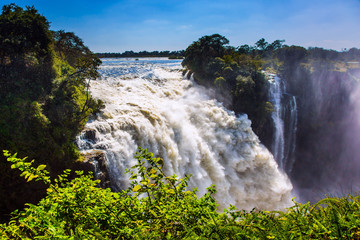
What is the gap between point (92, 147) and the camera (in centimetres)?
945

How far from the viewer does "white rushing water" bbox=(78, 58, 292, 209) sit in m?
10.4

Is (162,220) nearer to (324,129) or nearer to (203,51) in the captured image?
(203,51)

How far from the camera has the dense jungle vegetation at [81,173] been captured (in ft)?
6.79

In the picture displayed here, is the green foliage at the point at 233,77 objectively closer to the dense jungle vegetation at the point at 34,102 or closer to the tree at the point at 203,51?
the tree at the point at 203,51

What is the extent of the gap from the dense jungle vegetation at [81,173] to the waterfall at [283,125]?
1.73m

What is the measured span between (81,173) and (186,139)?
37.2ft

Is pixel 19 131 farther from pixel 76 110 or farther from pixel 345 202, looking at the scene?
pixel 345 202

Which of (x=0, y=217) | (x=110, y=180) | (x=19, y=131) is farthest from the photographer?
(x=110, y=180)

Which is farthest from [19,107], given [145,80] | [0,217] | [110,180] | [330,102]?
[330,102]

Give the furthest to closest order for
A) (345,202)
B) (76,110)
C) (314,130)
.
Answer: (314,130), (76,110), (345,202)

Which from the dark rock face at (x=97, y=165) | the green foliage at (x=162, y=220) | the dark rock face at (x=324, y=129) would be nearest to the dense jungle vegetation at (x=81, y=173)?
the green foliage at (x=162, y=220)

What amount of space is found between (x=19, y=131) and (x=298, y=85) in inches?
1262

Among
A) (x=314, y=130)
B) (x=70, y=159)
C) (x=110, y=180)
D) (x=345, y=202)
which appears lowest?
(x=314, y=130)

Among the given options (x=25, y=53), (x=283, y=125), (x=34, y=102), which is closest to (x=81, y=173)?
(x=34, y=102)
